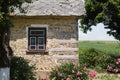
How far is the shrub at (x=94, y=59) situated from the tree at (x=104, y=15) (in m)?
2.25

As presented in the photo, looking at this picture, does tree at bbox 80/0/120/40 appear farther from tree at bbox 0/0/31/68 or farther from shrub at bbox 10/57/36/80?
tree at bbox 0/0/31/68

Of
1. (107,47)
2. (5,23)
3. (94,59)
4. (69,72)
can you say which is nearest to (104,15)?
(94,59)

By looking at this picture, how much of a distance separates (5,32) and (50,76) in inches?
187

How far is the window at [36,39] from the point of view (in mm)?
23062

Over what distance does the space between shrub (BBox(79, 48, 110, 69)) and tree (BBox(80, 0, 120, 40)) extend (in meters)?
2.25

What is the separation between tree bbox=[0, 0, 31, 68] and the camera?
16.1 meters

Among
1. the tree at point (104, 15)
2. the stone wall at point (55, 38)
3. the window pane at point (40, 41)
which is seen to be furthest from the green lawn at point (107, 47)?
the window pane at point (40, 41)

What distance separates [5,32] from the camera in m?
17.4

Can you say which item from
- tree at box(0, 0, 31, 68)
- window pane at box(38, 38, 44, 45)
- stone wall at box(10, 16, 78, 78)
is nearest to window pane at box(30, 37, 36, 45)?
window pane at box(38, 38, 44, 45)

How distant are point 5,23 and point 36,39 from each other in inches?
280

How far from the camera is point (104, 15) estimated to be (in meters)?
29.2

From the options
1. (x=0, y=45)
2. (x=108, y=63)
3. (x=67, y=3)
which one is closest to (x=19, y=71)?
(x=0, y=45)

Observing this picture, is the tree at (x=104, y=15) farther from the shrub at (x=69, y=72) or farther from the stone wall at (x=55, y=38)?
the shrub at (x=69, y=72)

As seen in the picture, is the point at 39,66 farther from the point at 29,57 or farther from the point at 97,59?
the point at 97,59
